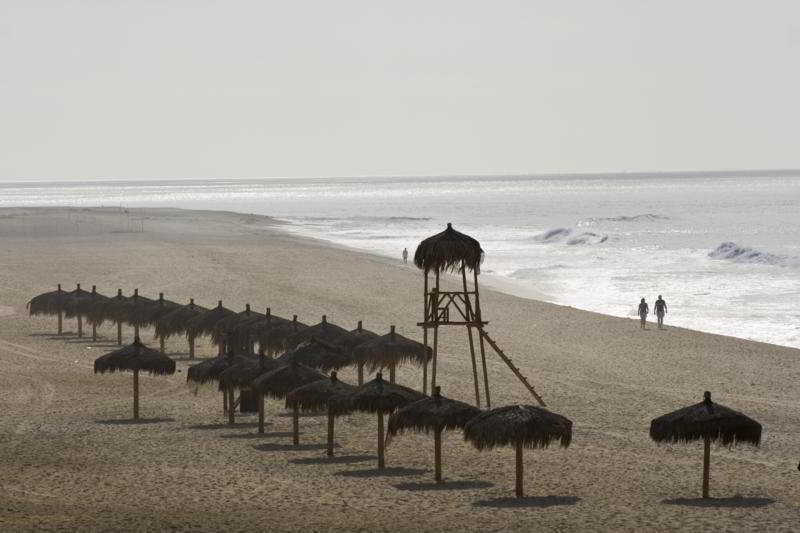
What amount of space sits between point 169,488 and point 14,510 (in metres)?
2.66

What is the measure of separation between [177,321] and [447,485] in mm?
14246

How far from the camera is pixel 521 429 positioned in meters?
18.0

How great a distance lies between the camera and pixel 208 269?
5138cm

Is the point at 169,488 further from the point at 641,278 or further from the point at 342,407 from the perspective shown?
the point at 641,278

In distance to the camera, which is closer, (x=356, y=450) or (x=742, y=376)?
(x=356, y=450)

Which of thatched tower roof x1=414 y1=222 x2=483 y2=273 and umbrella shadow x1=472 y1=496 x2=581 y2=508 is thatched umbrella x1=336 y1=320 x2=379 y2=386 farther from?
umbrella shadow x1=472 y1=496 x2=581 y2=508

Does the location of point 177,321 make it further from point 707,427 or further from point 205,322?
point 707,427

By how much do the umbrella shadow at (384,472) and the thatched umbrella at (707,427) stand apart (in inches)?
166

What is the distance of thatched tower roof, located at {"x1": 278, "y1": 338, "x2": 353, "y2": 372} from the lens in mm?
25873

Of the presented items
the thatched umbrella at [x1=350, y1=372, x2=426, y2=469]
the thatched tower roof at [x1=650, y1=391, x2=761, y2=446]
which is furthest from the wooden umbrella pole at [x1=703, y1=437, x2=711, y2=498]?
the thatched umbrella at [x1=350, y1=372, x2=426, y2=469]

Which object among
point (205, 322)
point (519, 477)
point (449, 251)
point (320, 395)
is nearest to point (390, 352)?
point (449, 251)

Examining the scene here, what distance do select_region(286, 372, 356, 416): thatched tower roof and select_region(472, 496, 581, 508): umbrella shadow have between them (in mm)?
3516

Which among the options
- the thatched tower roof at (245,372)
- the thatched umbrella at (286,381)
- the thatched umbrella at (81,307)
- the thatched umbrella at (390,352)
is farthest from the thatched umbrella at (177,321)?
the thatched umbrella at (286,381)

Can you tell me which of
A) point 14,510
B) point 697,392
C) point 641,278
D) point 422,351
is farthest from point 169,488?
point 641,278
